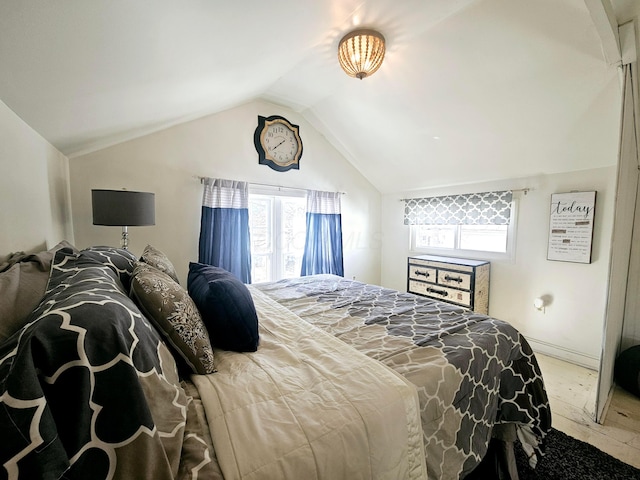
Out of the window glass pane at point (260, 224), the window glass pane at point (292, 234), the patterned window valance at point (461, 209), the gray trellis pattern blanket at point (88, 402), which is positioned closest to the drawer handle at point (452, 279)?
the patterned window valance at point (461, 209)

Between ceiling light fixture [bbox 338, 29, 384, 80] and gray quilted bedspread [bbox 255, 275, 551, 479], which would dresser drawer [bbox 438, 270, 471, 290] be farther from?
ceiling light fixture [bbox 338, 29, 384, 80]

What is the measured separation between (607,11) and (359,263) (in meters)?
3.52

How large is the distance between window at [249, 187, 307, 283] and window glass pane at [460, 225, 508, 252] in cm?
222

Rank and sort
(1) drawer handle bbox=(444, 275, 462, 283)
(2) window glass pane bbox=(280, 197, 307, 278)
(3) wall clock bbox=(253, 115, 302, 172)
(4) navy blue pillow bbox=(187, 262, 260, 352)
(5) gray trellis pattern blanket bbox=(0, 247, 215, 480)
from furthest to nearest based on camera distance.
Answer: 1. (2) window glass pane bbox=(280, 197, 307, 278)
2. (3) wall clock bbox=(253, 115, 302, 172)
3. (1) drawer handle bbox=(444, 275, 462, 283)
4. (4) navy blue pillow bbox=(187, 262, 260, 352)
5. (5) gray trellis pattern blanket bbox=(0, 247, 215, 480)

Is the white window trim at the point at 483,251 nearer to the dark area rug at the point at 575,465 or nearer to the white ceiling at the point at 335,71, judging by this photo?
the white ceiling at the point at 335,71

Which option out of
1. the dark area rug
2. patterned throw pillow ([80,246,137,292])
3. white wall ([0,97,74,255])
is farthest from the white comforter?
white wall ([0,97,74,255])

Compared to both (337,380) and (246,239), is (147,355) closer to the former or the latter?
(337,380)

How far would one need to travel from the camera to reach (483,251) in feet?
11.2

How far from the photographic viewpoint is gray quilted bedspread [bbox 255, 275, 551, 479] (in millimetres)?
1059

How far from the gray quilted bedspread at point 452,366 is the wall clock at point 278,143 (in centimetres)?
213

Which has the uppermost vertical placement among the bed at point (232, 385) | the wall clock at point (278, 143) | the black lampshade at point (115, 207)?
the wall clock at point (278, 143)

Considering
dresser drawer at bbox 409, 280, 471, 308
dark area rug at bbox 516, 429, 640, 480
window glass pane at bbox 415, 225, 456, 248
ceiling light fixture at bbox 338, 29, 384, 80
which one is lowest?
dark area rug at bbox 516, 429, 640, 480

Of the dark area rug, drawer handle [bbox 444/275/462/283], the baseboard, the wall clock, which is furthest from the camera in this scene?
the wall clock

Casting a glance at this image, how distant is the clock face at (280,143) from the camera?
3.41 m
